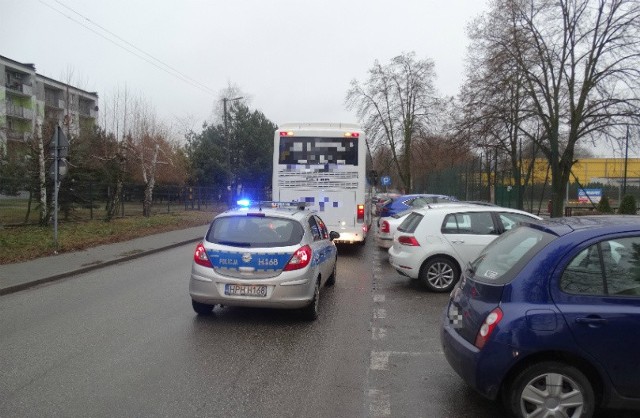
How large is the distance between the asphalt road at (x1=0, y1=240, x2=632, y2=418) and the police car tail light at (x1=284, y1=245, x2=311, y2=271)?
81 centimetres

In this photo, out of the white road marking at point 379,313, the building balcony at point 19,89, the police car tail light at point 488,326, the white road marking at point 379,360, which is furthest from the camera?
the building balcony at point 19,89

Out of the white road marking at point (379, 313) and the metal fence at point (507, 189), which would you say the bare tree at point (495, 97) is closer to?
the metal fence at point (507, 189)

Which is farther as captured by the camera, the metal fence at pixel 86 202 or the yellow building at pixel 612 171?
the yellow building at pixel 612 171

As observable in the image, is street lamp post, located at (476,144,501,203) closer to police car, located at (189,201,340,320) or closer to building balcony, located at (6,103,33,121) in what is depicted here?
police car, located at (189,201,340,320)

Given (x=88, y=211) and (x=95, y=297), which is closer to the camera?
(x=95, y=297)

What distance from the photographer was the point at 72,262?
1268cm

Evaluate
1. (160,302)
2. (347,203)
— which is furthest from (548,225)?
(347,203)

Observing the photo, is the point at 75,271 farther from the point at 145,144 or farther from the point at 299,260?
the point at 145,144

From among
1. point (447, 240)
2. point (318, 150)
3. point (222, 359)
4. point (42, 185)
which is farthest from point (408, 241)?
point (42, 185)

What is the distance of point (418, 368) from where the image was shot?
540 cm

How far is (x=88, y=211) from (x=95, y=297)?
1685cm

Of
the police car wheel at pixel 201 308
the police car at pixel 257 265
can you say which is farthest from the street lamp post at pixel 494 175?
the police car wheel at pixel 201 308

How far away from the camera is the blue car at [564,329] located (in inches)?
148

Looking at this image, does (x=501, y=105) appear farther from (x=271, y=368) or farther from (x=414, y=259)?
(x=271, y=368)
